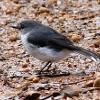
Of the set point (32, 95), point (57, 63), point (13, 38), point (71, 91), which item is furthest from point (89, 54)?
point (13, 38)

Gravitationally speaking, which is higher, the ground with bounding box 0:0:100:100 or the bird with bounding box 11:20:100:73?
the bird with bounding box 11:20:100:73

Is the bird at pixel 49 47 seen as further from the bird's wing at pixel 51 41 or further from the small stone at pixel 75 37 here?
the small stone at pixel 75 37

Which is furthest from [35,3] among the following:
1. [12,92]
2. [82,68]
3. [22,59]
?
[12,92]

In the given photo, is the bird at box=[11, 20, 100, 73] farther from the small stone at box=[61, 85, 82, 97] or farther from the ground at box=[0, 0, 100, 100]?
the small stone at box=[61, 85, 82, 97]

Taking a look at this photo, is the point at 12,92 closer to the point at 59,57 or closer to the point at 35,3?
the point at 59,57

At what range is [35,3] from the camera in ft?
34.9

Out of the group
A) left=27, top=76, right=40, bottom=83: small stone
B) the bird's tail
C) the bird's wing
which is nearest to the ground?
left=27, top=76, right=40, bottom=83: small stone

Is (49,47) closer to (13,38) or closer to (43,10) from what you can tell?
(13,38)

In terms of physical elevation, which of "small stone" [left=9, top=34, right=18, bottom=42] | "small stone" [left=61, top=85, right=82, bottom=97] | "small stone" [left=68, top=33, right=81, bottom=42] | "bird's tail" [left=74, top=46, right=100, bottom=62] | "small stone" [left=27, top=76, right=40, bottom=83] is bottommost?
"small stone" [left=68, top=33, right=81, bottom=42]

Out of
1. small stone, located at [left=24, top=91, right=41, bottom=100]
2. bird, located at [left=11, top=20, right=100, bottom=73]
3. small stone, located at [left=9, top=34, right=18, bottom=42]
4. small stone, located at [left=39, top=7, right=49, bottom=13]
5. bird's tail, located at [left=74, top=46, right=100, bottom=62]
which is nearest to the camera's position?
small stone, located at [left=24, top=91, right=41, bottom=100]

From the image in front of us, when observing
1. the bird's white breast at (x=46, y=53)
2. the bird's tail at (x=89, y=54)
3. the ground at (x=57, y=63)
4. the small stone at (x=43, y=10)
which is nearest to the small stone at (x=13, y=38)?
the ground at (x=57, y=63)

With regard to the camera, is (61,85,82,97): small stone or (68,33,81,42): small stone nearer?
(61,85,82,97): small stone

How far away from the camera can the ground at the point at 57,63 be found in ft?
20.5

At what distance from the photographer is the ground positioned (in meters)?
6.25
